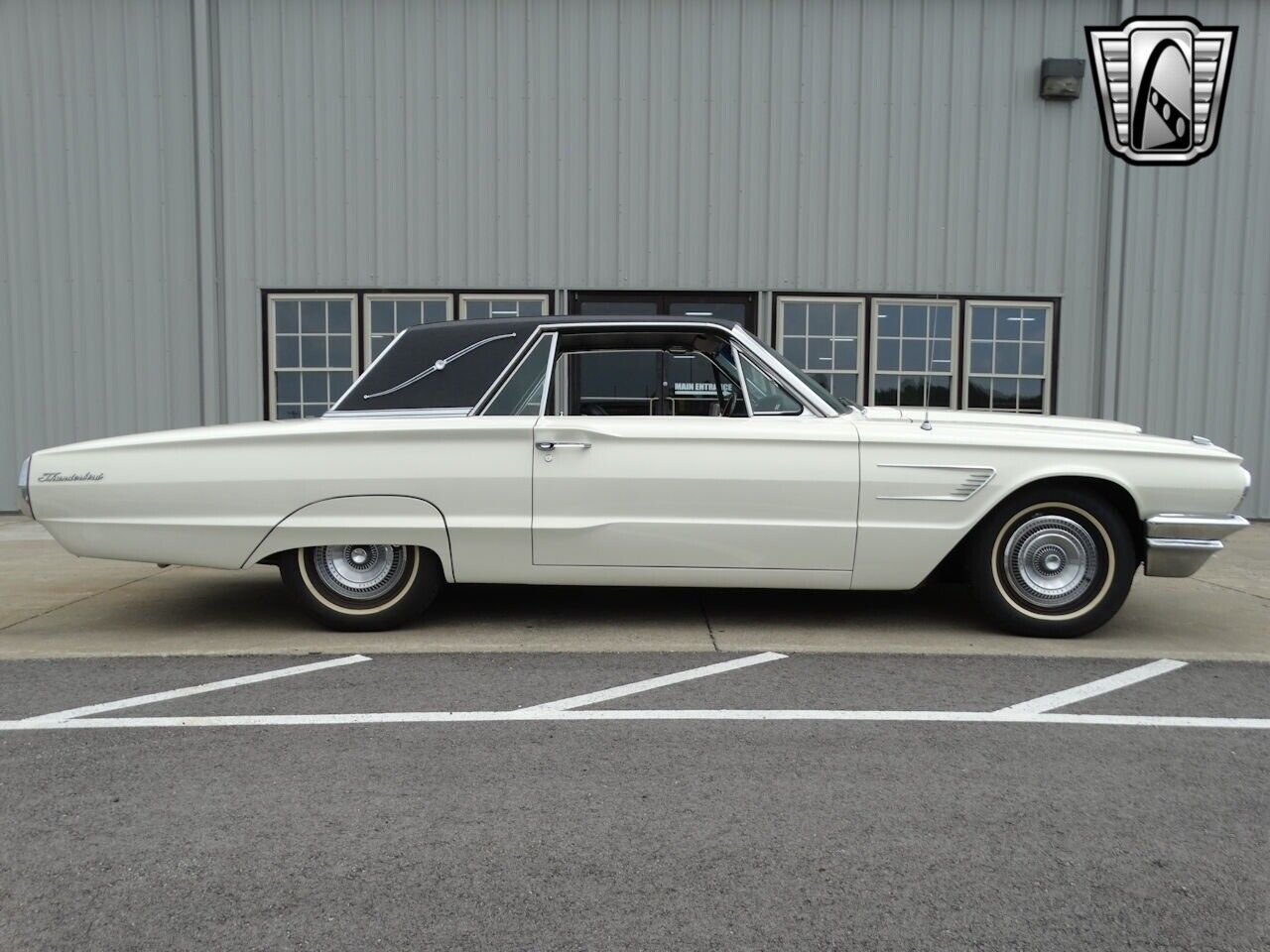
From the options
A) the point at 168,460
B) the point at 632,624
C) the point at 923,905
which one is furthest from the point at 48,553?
the point at 923,905

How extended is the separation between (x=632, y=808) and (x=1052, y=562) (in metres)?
2.89

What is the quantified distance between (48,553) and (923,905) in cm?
748

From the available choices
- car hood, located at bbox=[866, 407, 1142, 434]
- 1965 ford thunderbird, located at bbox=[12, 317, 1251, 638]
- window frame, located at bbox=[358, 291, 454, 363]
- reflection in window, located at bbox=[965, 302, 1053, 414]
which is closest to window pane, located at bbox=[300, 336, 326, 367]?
window frame, located at bbox=[358, 291, 454, 363]

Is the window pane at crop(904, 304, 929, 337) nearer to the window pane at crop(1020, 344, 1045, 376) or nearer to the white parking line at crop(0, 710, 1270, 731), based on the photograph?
the window pane at crop(1020, 344, 1045, 376)

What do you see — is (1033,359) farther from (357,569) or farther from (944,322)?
(357,569)

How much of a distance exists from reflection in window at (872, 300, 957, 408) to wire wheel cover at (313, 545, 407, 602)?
6.18 metres

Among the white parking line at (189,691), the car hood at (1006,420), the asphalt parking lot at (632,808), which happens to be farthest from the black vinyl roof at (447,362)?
the asphalt parking lot at (632,808)

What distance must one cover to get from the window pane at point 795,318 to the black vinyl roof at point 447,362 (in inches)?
197

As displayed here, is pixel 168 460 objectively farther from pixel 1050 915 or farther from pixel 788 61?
pixel 788 61

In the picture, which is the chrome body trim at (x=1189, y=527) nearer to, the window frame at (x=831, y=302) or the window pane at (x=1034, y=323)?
the window frame at (x=831, y=302)

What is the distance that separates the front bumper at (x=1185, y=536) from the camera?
4547mm

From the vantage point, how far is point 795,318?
972 cm

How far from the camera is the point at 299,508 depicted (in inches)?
183

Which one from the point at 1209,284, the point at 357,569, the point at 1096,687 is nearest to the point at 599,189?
the point at 357,569
